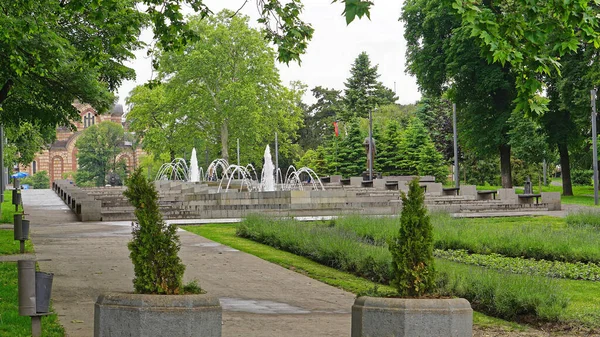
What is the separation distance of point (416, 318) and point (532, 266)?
9474mm

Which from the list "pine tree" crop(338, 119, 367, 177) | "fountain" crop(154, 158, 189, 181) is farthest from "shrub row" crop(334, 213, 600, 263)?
"pine tree" crop(338, 119, 367, 177)

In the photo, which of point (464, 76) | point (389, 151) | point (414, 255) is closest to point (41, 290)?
point (414, 255)

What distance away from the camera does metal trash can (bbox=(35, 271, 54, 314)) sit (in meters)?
8.98

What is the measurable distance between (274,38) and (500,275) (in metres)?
5.04

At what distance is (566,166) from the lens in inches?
2079

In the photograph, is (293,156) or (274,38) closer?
(274,38)

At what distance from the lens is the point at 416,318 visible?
25.2ft

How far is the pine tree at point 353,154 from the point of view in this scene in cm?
7725

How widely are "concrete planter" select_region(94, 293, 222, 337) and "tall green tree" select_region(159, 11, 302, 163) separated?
69.7m

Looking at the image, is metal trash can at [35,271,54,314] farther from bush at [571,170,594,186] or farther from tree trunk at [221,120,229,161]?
bush at [571,170,594,186]

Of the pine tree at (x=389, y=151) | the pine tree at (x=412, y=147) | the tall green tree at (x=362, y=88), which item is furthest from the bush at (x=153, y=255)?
the tall green tree at (x=362, y=88)

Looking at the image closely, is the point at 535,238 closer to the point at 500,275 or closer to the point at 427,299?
the point at 500,275

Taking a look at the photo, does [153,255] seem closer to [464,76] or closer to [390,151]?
[464,76]

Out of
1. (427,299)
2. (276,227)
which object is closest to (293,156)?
(276,227)
